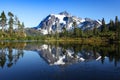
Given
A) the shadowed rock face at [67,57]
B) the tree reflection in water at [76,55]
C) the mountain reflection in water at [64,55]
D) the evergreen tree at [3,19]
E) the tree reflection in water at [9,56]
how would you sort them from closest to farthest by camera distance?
the tree reflection in water at [9,56] < the mountain reflection in water at [64,55] < the shadowed rock face at [67,57] < the tree reflection in water at [76,55] < the evergreen tree at [3,19]

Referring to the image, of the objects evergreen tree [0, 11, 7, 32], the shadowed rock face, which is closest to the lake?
the shadowed rock face

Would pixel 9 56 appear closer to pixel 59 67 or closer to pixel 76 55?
pixel 76 55

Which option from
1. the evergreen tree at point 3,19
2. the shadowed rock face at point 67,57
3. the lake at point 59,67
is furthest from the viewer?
the evergreen tree at point 3,19

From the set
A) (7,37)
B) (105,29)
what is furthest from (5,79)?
(105,29)

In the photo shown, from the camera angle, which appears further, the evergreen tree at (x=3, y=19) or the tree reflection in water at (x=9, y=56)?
the evergreen tree at (x=3, y=19)

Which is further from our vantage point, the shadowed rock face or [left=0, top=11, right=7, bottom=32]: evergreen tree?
[left=0, top=11, right=7, bottom=32]: evergreen tree

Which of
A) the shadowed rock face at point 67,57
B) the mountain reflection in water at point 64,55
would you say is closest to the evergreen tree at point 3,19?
the mountain reflection in water at point 64,55

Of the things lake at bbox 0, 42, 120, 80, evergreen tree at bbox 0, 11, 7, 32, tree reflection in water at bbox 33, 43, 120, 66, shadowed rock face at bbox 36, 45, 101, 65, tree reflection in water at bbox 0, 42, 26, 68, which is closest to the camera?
lake at bbox 0, 42, 120, 80

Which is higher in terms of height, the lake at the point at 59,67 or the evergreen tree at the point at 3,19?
the evergreen tree at the point at 3,19

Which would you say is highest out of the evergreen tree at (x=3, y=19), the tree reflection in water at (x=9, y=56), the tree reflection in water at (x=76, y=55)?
the evergreen tree at (x=3, y=19)

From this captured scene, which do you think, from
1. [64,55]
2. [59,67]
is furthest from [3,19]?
[59,67]

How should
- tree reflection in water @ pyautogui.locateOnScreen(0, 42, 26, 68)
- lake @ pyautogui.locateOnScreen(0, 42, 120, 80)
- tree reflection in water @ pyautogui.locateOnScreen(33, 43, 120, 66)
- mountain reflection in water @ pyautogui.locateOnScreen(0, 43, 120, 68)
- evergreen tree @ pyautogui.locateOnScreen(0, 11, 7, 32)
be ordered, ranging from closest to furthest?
lake @ pyautogui.locateOnScreen(0, 42, 120, 80) < tree reflection in water @ pyautogui.locateOnScreen(0, 42, 26, 68) < mountain reflection in water @ pyautogui.locateOnScreen(0, 43, 120, 68) < tree reflection in water @ pyautogui.locateOnScreen(33, 43, 120, 66) < evergreen tree @ pyautogui.locateOnScreen(0, 11, 7, 32)

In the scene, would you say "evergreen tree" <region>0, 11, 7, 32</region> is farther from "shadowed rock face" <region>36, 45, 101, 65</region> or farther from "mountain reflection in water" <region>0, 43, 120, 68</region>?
"shadowed rock face" <region>36, 45, 101, 65</region>

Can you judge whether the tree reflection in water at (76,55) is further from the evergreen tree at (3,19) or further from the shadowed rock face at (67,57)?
the evergreen tree at (3,19)
